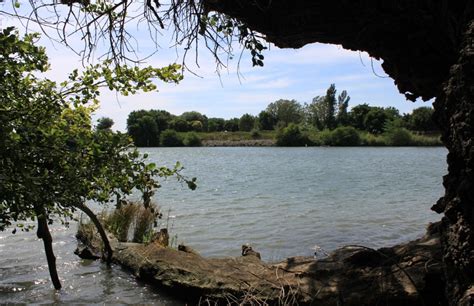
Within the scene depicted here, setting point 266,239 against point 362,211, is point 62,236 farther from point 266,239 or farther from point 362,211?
point 362,211

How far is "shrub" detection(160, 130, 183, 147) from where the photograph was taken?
125 m

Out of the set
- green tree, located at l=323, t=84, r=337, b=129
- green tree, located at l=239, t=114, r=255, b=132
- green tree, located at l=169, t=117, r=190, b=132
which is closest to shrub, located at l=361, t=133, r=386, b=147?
green tree, located at l=323, t=84, r=337, b=129

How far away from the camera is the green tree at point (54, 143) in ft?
12.6

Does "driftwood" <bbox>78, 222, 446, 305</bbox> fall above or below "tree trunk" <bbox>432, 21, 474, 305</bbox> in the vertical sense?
below

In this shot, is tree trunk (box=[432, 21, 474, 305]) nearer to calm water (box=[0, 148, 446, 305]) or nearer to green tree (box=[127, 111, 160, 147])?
calm water (box=[0, 148, 446, 305])

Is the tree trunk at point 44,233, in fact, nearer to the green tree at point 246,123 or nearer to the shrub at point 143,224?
the shrub at point 143,224

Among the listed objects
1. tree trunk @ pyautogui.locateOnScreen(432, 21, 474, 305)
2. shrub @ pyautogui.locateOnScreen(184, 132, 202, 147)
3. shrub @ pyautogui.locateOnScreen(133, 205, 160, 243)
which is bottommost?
shrub @ pyautogui.locateOnScreen(133, 205, 160, 243)

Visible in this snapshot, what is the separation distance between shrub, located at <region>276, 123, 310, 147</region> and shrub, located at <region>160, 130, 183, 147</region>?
94.8 ft

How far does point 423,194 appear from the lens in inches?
955

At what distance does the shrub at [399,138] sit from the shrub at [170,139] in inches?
2203

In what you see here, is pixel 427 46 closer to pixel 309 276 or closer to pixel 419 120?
pixel 309 276

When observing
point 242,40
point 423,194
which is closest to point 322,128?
point 423,194

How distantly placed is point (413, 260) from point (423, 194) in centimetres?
2121

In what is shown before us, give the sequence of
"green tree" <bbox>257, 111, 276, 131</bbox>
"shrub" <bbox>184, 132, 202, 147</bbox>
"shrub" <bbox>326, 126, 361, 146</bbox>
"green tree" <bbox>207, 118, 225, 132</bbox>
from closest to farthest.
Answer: "shrub" <bbox>326, 126, 361, 146</bbox> → "shrub" <bbox>184, 132, 202, 147</bbox> → "green tree" <bbox>257, 111, 276, 131</bbox> → "green tree" <bbox>207, 118, 225, 132</bbox>
